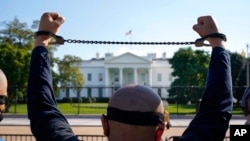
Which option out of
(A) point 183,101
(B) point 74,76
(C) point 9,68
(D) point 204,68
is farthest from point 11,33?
(D) point 204,68

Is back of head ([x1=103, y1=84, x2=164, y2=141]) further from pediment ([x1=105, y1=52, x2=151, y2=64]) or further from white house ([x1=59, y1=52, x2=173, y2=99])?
pediment ([x1=105, y1=52, x2=151, y2=64])

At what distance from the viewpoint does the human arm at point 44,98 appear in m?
1.71

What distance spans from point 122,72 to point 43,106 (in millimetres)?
87760

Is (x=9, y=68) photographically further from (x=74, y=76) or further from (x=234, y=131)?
(x=234, y=131)

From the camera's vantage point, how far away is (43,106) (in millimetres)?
1803

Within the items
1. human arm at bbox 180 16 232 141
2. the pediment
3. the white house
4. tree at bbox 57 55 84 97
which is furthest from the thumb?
the pediment

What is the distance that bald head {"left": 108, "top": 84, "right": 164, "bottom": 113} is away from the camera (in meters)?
1.53

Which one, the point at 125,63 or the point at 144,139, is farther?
the point at 125,63

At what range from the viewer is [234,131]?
2.49m

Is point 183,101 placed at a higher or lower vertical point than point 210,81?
lower

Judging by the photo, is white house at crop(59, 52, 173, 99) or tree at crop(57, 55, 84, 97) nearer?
tree at crop(57, 55, 84, 97)

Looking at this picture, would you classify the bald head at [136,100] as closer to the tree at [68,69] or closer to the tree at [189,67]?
the tree at [68,69]

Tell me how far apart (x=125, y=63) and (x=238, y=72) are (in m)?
32.4

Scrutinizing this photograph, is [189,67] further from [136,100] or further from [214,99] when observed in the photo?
[136,100]
